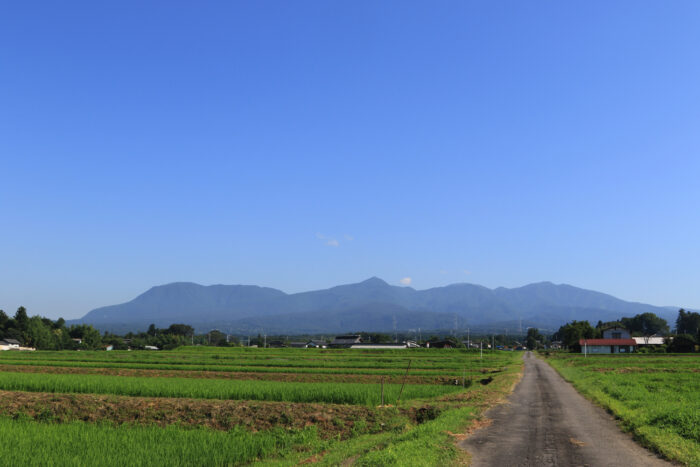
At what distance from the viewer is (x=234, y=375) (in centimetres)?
4828

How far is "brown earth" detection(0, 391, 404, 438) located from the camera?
2083cm

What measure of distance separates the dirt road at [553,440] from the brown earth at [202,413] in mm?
4491

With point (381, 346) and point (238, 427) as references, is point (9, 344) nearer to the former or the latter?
point (381, 346)

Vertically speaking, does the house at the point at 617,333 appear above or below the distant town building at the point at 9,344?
above

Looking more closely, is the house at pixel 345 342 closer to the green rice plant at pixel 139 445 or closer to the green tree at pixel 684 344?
the green tree at pixel 684 344

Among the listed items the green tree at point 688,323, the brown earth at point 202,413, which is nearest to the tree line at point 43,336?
the brown earth at point 202,413

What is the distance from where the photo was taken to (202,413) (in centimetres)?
2216

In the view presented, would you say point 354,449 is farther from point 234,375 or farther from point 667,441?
point 234,375

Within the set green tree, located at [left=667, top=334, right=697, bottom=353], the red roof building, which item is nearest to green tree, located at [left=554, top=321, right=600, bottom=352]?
the red roof building

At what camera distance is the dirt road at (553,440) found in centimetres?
1441

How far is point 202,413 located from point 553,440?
1361 cm

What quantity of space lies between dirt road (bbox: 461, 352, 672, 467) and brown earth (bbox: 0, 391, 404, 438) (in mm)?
4491

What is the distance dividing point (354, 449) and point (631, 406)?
15292 millimetres

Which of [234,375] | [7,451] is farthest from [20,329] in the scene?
[7,451]
